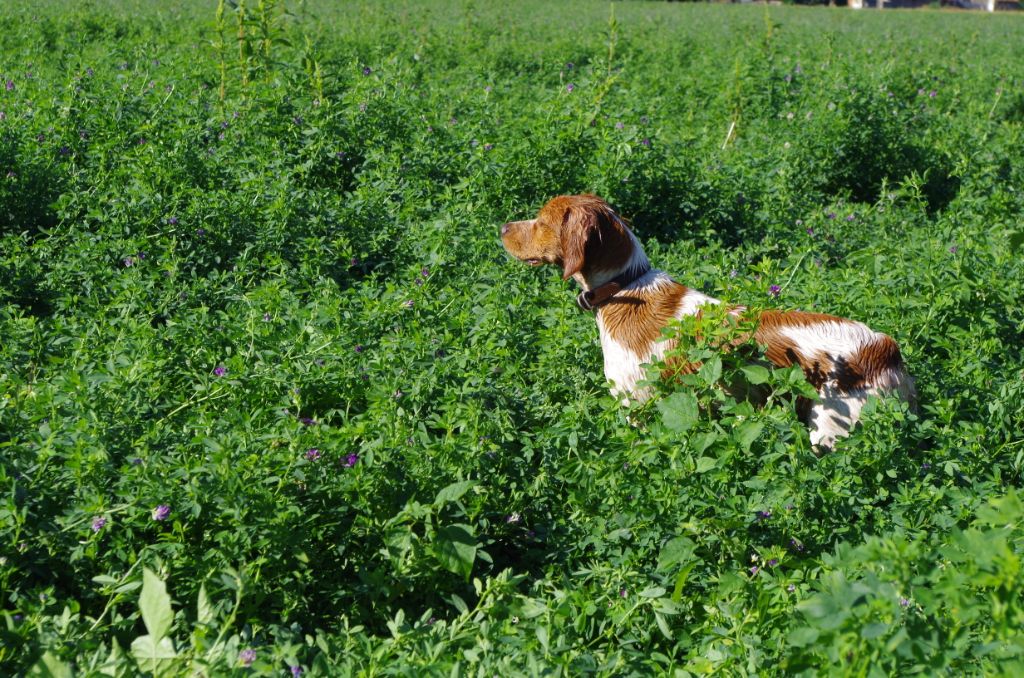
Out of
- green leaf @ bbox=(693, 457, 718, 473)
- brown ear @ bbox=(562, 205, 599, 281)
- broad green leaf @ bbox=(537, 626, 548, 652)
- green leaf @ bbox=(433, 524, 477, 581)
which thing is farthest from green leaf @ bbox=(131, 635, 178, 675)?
brown ear @ bbox=(562, 205, 599, 281)

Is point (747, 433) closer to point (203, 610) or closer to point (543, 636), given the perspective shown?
point (543, 636)

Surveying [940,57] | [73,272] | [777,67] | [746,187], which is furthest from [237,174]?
[940,57]

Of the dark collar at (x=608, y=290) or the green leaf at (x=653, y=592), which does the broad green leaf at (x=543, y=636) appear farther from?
the dark collar at (x=608, y=290)

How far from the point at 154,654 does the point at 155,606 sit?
122mm

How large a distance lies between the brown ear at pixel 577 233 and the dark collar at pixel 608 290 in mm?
124

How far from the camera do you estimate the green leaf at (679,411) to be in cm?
317

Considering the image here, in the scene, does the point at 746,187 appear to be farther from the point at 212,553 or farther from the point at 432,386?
the point at 212,553

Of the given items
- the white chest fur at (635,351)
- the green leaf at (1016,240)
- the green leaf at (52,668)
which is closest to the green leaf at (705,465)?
the white chest fur at (635,351)

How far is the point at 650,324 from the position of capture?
4027 mm

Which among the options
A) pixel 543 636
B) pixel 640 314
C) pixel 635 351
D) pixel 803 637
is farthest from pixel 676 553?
pixel 640 314

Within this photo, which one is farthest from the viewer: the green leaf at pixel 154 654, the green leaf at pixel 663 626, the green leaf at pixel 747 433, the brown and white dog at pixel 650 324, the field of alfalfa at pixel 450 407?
the brown and white dog at pixel 650 324

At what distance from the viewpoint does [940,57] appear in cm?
1556

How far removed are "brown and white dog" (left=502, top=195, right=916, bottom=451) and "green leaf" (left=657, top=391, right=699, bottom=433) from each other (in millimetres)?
239

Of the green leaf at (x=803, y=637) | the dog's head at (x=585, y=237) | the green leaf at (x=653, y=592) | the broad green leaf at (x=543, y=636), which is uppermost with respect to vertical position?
the dog's head at (x=585, y=237)
